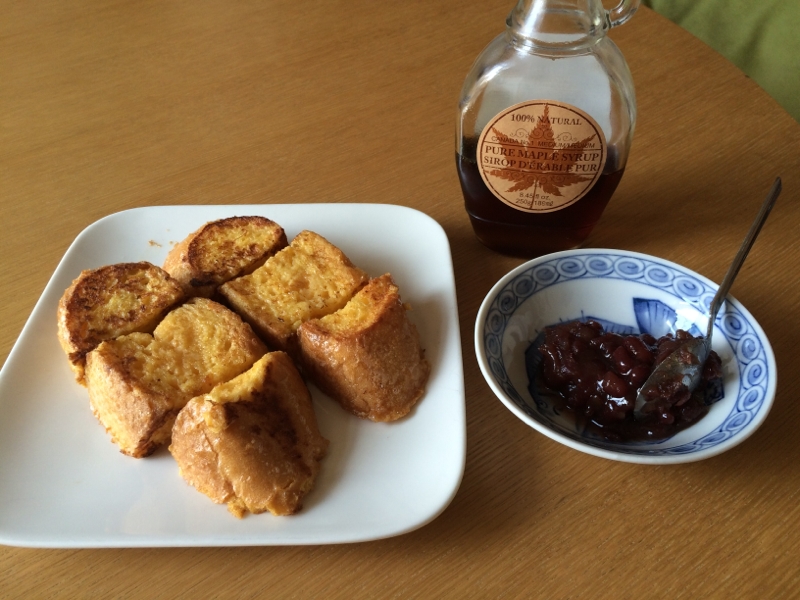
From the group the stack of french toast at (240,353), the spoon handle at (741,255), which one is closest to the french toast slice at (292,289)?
the stack of french toast at (240,353)

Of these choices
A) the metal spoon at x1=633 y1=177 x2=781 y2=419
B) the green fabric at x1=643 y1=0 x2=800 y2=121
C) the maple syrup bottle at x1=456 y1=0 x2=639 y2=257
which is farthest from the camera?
the green fabric at x1=643 y1=0 x2=800 y2=121

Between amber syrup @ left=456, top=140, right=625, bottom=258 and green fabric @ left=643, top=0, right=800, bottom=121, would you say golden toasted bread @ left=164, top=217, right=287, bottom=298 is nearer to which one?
amber syrup @ left=456, top=140, right=625, bottom=258

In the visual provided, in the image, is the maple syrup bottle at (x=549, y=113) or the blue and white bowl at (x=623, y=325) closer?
the blue and white bowl at (x=623, y=325)

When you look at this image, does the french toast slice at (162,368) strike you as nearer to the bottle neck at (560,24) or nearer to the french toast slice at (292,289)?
the french toast slice at (292,289)

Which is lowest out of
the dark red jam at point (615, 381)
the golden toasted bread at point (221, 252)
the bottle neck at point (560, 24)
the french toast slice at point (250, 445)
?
the dark red jam at point (615, 381)

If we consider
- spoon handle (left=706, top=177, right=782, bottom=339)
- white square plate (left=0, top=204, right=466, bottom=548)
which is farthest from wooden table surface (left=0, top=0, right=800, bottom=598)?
spoon handle (left=706, top=177, right=782, bottom=339)

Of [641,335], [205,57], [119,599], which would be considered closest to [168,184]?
[205,57]

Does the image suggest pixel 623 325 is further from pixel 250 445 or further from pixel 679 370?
pixel 250 445
